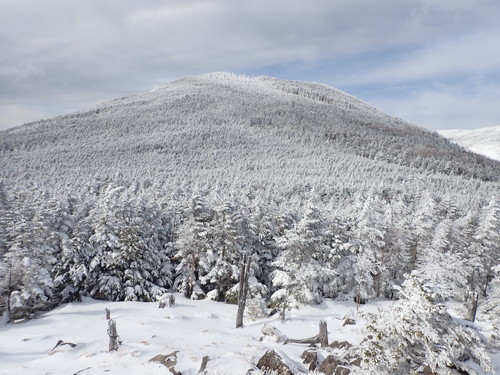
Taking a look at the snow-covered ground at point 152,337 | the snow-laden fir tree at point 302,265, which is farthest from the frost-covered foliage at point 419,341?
the snow-laden fir tree at point 302,265

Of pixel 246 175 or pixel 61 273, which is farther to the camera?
pixel 246 175

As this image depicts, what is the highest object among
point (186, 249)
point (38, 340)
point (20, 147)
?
point (20, 147)

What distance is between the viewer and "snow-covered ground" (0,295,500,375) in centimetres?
1312

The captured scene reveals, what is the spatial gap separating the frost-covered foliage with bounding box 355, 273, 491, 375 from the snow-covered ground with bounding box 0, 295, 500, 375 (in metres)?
0.84

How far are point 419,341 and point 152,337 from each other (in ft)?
47.6

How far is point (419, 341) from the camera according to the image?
8.28 meters

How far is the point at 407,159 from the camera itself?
554 feet

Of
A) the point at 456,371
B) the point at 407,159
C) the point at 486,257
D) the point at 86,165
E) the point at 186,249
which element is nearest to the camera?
the point at 456,371

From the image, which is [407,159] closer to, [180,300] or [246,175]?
[246,175]

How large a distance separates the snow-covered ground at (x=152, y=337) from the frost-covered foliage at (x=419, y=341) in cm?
84

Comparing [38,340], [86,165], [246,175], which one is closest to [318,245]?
[38,340]

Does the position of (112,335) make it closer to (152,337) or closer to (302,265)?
(152,337)

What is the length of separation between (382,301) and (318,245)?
11108 mm

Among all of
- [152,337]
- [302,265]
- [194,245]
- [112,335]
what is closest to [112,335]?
[112,335]
